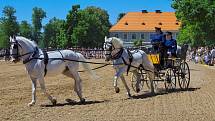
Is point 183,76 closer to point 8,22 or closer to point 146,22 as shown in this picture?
point 8,22

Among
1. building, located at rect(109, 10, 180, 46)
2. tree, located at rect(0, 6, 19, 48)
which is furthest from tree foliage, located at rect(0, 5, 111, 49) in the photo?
building, located at rect(109, 10, 180, 46)

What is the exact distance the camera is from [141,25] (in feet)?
524

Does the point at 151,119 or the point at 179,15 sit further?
the point at 179,15

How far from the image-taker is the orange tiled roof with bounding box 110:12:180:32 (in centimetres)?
15688

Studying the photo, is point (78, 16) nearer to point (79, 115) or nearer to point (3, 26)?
point (3, 26)

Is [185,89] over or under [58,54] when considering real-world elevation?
under

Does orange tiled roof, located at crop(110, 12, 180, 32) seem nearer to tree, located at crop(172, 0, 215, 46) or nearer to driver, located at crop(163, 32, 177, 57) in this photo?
tree, located at crop(172, 0, 215, 46)

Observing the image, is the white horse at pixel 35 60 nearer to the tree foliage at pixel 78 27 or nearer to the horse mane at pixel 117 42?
the horse mane at pixel 117 42

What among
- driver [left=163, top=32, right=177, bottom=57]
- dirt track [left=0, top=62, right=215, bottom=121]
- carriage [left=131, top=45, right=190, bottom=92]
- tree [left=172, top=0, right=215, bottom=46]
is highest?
tree [left=172, top=0, right=215, bottom=46]

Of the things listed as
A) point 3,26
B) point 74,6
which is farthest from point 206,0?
point 3,26

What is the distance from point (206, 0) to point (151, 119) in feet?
152

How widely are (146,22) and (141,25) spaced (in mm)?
1671

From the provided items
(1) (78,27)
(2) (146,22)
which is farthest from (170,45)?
(2) (146,22)

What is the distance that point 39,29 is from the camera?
158m
